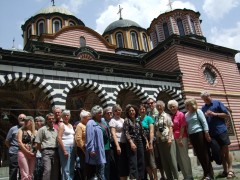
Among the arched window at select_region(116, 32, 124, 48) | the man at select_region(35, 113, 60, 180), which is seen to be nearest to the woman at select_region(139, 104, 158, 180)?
the man at select_region(35, 113, 60, 180)

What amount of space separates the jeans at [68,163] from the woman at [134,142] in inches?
44.0

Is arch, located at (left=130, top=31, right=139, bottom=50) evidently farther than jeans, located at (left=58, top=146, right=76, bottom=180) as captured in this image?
Yes

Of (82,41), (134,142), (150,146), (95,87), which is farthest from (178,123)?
(82,41)

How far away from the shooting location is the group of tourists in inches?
195

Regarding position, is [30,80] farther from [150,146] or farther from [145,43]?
[145,43]

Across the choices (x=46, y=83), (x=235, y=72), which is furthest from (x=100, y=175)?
(x=235, y=72)

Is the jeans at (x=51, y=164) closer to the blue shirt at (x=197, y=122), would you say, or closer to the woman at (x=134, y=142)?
the woman at (x=134, y=142)

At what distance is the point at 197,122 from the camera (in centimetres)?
508

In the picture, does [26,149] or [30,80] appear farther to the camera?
[30,80]

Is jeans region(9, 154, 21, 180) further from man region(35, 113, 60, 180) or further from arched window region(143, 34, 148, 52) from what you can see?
arched window region(143, 34, 148, 52)

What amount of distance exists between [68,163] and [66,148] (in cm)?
29

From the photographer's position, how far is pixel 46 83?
11.8 metres

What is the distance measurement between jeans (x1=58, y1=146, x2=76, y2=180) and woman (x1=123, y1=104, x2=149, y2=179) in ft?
3.67

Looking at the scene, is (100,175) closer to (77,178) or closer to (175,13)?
(77,178)
